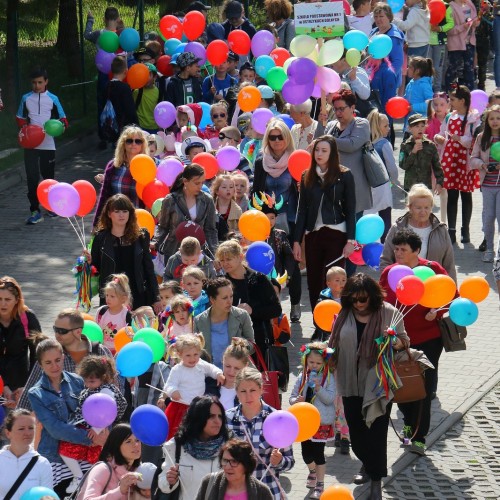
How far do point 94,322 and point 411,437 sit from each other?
261cm

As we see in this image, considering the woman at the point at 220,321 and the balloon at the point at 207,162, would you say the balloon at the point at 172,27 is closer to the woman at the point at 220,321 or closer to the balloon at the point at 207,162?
the balloon at the point at 207,162

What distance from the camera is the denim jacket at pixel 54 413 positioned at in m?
9.03

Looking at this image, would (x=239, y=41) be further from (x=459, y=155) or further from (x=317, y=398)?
(x=317, y=398)

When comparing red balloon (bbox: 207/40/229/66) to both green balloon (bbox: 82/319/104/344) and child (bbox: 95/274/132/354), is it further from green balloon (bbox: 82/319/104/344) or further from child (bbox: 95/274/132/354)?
green balloon (bbox: 82/319/104/344)

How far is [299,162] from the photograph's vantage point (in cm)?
1359

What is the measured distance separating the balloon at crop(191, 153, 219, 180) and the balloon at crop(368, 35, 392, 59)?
181 inches

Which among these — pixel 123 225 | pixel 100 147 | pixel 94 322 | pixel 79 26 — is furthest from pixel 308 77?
pixel 79 26

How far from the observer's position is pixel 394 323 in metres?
9.93

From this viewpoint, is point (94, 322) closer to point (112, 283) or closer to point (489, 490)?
point (112, 283)

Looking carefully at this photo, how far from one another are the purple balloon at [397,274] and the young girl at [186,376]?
5.62 feet

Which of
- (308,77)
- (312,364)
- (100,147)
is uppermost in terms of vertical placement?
(308,77)

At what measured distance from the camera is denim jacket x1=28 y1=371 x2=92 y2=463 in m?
9.03

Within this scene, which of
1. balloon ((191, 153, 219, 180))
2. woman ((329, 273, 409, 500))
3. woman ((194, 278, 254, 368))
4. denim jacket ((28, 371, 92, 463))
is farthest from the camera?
balloon ((191, 153, 219, 180))

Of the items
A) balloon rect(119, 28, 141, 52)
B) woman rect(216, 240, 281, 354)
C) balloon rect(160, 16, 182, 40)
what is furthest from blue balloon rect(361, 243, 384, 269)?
balloon rect(119, 28, 141, 52)
